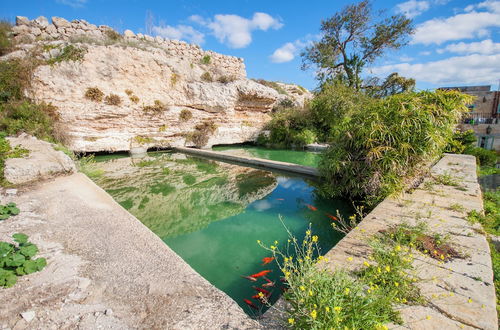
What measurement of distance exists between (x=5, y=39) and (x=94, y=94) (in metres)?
4.08

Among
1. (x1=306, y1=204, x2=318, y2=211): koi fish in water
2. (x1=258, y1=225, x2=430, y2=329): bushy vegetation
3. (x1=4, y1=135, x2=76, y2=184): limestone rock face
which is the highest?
(x1=4, y1=135, x2=76, y2=184): limestone rock face

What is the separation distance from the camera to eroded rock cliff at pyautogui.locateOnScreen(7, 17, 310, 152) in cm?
855

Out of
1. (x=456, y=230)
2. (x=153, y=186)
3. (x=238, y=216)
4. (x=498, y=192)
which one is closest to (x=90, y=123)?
(x=153, y=186)

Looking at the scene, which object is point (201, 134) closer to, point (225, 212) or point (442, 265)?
point (225, 212)

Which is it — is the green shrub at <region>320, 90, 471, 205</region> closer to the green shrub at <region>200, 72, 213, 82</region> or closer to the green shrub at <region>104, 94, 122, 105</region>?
the green shrub at <region>104, 94, 122, 105</region>

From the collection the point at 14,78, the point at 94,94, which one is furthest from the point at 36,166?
the point at 14,78

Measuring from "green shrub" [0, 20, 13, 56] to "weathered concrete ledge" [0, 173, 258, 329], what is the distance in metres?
10.5

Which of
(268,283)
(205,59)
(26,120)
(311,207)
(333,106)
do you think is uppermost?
(205,59)

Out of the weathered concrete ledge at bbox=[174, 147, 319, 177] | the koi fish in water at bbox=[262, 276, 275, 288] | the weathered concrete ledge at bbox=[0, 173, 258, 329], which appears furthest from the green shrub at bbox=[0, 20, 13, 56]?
the koi fish in water at bbox=[262, 276, 275, 288]

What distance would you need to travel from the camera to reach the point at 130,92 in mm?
9836

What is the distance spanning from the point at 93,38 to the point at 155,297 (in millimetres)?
12604

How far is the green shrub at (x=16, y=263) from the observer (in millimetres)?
1514

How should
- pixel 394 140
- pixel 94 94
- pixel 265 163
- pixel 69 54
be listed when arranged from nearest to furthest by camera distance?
pixel 394 140, pixel 265 163, pixel 69 54, pixel 94 94

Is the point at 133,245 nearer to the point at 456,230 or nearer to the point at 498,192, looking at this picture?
the point at 456,230
